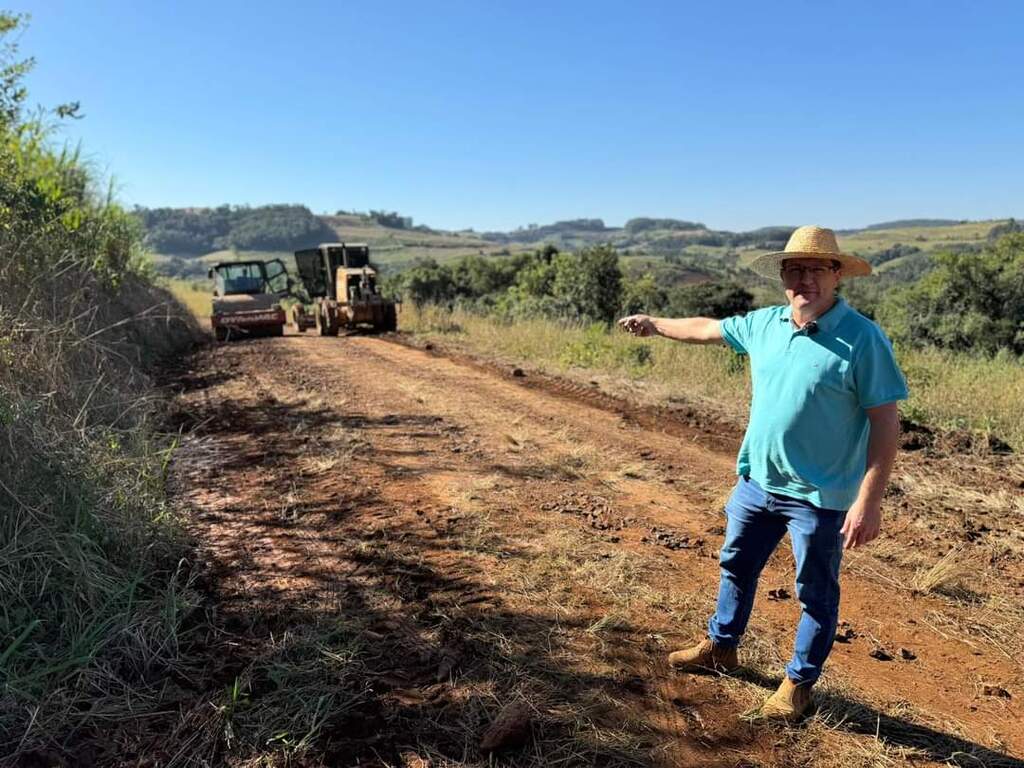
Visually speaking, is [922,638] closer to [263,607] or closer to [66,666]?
[263,607]

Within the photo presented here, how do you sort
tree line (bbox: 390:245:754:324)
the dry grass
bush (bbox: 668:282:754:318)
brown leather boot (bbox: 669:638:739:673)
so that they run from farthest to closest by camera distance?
bush (bbox: 668:282:754:318) < tree line (bbox: 390:245:754:324) < the dry grass < brown leather boot (bbox: 669:638:739:673)

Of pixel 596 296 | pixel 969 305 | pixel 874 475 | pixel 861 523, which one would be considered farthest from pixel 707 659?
pixel 596 296

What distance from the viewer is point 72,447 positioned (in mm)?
3812

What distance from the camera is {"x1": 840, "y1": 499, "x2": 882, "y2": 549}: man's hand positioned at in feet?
7.58

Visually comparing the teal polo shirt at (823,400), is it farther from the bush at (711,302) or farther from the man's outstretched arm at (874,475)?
the bush at (711,302)

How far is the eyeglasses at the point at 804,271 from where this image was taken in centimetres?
243

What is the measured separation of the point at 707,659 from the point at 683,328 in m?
1.47

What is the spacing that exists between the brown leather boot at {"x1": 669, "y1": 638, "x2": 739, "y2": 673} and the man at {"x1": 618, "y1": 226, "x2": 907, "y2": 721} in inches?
8.8

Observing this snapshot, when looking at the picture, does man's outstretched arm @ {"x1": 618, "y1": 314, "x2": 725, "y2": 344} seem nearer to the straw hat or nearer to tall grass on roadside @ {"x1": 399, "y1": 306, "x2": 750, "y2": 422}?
the straw hat

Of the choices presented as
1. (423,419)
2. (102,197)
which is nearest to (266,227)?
(102,197)

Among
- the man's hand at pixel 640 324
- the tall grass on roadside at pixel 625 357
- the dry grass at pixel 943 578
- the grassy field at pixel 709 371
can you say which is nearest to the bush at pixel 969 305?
the grassy field at pixel 709 371

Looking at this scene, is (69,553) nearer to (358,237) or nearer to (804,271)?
(804,271)

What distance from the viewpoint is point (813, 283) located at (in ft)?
8.04

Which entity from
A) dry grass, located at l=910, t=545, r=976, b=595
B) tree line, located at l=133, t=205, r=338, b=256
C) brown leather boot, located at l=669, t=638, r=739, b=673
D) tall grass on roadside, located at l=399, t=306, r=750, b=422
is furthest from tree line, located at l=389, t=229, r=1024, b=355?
tree line, located at l=133, t=205, r=338, b=256
